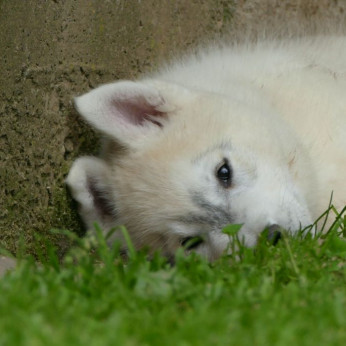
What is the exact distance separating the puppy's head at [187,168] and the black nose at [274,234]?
1.5 inches

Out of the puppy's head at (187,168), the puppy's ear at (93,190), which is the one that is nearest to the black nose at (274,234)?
the puppy's head at (187,168)

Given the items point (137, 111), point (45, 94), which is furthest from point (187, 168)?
point (45, 94)

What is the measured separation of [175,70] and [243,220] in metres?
1.45

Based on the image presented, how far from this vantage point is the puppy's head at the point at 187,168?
10.5ft

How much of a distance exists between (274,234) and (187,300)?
837mm

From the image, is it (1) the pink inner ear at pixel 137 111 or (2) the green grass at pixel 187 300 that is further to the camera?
(1) the pink inner ear at pixel 137 111

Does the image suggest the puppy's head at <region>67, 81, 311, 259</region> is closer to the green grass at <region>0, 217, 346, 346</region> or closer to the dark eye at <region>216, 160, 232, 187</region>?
the dark eye at <region>216, 160, 232, 187</region>

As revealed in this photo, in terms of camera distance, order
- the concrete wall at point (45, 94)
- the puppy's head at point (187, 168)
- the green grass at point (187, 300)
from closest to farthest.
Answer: the green grass at point (187, 300)
the puppy's head at point (187, 168)
the concrete wall at point (45, 94)

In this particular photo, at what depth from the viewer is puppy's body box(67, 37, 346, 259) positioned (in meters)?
3.23

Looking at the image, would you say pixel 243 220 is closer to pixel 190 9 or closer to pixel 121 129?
pixel 121 129

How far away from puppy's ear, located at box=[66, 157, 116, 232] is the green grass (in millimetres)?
961

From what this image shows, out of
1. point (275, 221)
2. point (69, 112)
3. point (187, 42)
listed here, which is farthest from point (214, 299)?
point (187, 42)

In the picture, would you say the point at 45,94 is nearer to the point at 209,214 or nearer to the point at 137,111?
the point at 137,111

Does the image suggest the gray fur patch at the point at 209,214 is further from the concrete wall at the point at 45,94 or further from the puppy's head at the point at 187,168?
the concrete wall at the point at 45,94
